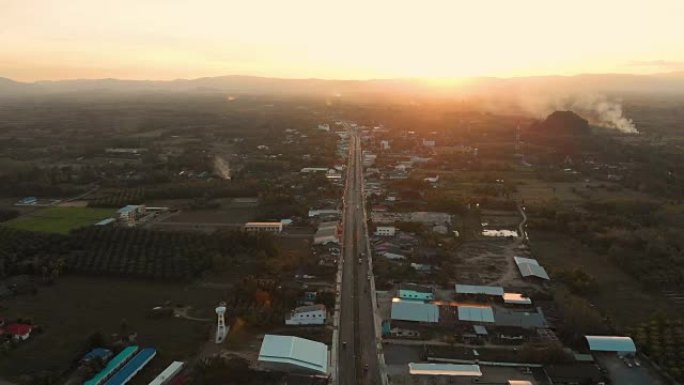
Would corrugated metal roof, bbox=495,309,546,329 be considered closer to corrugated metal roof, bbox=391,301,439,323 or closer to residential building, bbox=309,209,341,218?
corrugated metal roof, bbox=391,301,439,323

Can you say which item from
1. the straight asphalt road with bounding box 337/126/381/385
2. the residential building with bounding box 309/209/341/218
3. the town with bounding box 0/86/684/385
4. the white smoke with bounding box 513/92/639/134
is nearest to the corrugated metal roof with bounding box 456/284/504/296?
the town with bounding box 0/86/684/385

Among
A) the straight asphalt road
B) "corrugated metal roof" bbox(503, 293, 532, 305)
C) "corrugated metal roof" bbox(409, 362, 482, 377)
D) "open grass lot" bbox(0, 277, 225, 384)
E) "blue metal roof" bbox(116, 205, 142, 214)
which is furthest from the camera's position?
"blue metal roof" bbox(116, 205, 142, 214)

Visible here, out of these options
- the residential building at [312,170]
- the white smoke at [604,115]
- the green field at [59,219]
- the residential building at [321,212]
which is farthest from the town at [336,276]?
the white smoke at [604,115]

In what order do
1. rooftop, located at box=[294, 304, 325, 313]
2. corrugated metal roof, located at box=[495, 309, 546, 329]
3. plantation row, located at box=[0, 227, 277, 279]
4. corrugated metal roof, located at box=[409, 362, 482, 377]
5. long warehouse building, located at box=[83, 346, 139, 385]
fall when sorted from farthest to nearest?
plantation row, located at box=[0, 227, 277, 279]
rooftop, located at box=[294, 304, 325, 313]
corrugated metal roof, located at box=[495, 309, 546, 329]
corrugated metal roof, located at box=[409, 362, 482, 377]
long warehouse building, located at box=[83, 346, 139, 385]

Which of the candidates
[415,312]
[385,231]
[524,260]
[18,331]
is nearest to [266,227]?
[385,231]

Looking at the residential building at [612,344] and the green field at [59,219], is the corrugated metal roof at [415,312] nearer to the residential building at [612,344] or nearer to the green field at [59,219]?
the residential building at [612,344]

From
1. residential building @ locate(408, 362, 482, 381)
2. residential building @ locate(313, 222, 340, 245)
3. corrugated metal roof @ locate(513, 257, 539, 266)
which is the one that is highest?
residential building @ locate(313, 222, 340, 245)
